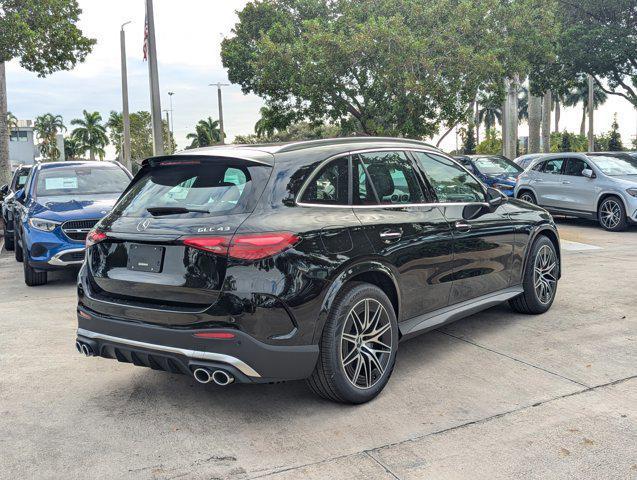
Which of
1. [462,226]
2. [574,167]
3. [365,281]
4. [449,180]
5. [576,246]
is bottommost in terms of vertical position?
[576,246]

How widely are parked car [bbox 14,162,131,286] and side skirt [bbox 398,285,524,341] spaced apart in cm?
529

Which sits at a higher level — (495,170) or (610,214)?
(495,170)

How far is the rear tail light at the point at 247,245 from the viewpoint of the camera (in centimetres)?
374

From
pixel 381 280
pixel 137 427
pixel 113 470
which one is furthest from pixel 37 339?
pixel 381 280

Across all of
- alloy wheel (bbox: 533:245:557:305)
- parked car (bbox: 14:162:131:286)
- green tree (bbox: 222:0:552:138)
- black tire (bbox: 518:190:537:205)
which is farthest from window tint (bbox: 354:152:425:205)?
green tree (bbox: 222:0:552:138)

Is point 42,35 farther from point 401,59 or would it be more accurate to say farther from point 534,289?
point 534,289

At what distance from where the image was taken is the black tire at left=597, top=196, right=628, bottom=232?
1334 centimetres

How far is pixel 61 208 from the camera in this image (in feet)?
29.2

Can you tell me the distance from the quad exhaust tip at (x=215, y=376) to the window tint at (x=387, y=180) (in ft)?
4.69

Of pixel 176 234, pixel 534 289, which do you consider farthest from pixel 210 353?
pixel 534 289

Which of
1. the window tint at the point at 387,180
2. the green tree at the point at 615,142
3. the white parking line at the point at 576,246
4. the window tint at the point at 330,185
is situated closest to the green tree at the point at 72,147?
the green tree at the point at 615,142

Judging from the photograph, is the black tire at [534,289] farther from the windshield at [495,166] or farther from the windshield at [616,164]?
the windshield at [495,166]

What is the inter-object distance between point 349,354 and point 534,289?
9.13 ft

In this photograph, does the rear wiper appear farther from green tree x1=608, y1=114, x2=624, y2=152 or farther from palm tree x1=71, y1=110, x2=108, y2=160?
palm tree x1=71, y1=110, x2=108, y2=160
